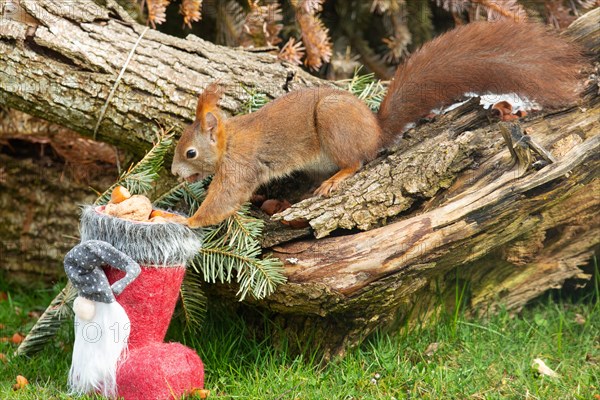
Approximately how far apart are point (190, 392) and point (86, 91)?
1.16 m

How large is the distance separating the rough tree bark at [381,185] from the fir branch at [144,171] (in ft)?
0.50

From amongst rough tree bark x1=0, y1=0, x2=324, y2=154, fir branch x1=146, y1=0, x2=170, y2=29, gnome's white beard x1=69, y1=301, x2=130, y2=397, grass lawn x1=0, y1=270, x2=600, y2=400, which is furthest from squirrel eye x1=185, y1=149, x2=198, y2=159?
fir branch x1=146, y1=0, x2=170, y2=29

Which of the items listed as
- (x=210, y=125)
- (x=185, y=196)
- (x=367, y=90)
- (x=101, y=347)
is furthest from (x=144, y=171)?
(x=367, y=90)

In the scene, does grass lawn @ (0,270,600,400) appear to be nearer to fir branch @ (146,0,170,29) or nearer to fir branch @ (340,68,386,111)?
fir branch @ (340,68,386,111)

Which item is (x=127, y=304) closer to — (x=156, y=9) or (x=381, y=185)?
(x=381, y=185)

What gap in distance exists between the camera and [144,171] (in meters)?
2.53

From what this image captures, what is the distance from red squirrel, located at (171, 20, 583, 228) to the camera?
2379 mm

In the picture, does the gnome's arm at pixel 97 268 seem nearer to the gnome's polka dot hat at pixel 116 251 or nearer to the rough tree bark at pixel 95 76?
the gnome's polka dot hat at pixel 116 251

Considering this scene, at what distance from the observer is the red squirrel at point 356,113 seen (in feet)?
7.80

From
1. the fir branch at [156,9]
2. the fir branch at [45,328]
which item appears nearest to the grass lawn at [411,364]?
the fir branch at [45,328]

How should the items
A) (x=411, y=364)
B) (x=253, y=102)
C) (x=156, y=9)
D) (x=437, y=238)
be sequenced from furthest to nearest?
(x=156, y=9) → (x=253, y=102) → (x=411, y=364) → (x=437, y=238)

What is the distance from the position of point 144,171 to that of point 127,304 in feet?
1.82

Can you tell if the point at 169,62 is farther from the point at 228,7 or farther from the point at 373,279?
the point at 373,279

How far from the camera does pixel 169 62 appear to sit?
9.01 feet
